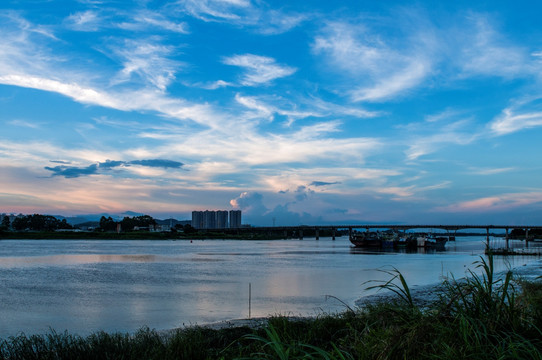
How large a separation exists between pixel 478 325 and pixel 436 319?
0.65 meters

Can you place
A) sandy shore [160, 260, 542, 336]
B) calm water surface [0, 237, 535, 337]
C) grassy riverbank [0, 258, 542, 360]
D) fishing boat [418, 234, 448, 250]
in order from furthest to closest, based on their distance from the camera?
fishing boat [418, 234, 448, 250], calm water surface [0, 237, 535, 337], sandy shore [160, 260, 542, 336], grassy riverbank [0, 258, 542, 360]

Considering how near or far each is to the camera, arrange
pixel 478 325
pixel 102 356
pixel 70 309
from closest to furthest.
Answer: pixel 478 325
pixel 102 356
pixel 70 309

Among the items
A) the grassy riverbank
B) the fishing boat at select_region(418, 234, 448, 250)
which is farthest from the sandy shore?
the fishing boat at select_region(418, 234, 448, 250)

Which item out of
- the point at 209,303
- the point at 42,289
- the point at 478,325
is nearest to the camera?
the point at 478,325

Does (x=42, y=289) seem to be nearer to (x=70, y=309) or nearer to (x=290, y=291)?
(x=70, y=309)

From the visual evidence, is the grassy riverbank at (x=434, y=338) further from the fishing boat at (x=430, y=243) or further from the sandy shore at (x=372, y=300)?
the fishing boat at (x=430, y=243)

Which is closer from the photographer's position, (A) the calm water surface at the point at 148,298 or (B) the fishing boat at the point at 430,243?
(A) the calm water surface at the point at 148,298

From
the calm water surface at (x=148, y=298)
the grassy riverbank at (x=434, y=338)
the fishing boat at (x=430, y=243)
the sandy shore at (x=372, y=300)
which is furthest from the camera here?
the fishing boat at (x=430, y=243)

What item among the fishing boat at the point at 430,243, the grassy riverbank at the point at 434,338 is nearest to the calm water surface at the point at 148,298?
the grassy riverbank at the point at 434,338

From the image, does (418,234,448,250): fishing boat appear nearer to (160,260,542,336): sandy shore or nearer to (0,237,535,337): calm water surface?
(0,237,535,337): calm water surface

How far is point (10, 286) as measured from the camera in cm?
3300

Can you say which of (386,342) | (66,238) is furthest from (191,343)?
(66,238)

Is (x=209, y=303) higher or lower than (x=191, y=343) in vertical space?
lower

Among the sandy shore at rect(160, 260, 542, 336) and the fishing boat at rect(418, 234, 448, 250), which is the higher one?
the sandy shore at rect(160, 260, 542, 336)
